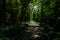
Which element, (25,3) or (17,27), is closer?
(17,27)

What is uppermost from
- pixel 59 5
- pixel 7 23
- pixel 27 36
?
pixel 59 5

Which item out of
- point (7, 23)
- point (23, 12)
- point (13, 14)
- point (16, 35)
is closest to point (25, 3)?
point (23, 12)

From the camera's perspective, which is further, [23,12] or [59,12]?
[23,12]

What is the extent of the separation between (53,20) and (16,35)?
222 centimetres

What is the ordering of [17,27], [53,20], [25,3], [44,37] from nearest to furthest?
1. [44,37]
2. [17,27]
3. [53,20]
4. [25,3]

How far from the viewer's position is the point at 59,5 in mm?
7828

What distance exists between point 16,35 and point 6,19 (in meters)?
1.14

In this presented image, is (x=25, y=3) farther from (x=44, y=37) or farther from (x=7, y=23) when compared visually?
(x=44, y=37)

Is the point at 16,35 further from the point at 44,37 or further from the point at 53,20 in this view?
the point at 53,20

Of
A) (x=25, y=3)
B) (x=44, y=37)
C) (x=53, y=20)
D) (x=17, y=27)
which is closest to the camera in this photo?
(x=44, y=37)

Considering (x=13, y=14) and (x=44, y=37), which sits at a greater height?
(x=13, y=14)

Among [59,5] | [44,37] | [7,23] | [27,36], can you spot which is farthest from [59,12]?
[7,23]

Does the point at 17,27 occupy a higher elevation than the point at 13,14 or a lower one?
lower

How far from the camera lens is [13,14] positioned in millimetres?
8219
